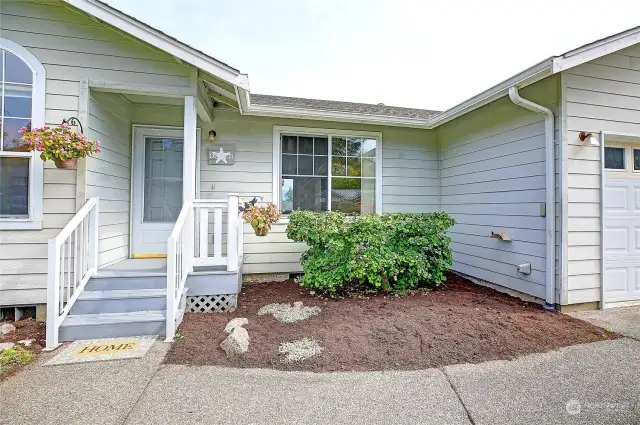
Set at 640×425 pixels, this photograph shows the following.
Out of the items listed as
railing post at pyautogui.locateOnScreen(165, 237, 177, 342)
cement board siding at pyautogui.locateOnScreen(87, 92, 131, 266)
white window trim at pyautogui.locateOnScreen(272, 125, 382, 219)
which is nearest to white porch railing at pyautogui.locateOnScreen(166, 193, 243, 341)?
railing post at pyautogui.locateOnScreen(165, 237, 177, 342)

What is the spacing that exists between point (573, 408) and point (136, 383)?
10.3ft

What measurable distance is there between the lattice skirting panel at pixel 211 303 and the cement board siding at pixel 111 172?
4.28 ft

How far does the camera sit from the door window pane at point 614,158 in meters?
4.07

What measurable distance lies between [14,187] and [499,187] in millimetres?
6462

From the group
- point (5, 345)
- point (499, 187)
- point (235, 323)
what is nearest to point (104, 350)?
point (5, 345)

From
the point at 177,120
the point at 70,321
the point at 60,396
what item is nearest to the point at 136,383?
the point at 60,396

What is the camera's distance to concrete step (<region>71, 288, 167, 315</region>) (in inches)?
125

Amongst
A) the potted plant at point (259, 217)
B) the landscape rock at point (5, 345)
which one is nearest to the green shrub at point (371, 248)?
the potted plant at point (259, 217)

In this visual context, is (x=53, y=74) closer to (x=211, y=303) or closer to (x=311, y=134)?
(x=211, y=303)

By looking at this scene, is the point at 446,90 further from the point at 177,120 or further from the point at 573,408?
the point at 573,408

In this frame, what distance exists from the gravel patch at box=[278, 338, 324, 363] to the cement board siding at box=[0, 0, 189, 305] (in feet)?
9.69

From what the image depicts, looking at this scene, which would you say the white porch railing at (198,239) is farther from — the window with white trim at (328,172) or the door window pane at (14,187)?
the door window pane at (14,187)

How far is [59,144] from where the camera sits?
3.09m

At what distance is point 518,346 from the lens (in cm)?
283
